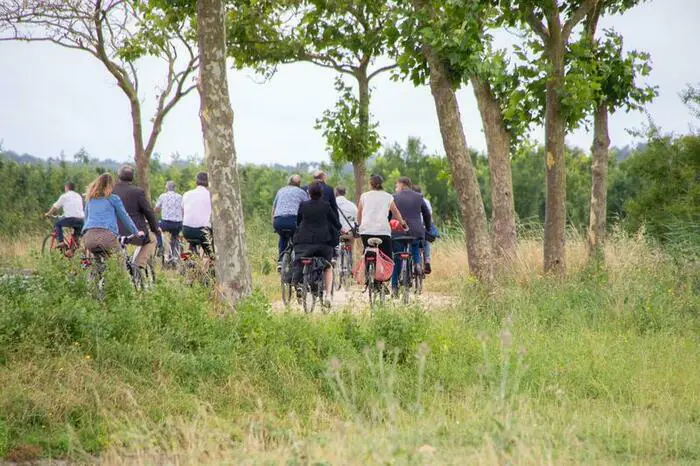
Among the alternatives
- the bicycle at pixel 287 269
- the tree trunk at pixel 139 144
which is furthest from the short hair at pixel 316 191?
the tree trunk at pixel 139 144

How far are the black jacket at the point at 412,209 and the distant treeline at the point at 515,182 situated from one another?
3377 millimetres

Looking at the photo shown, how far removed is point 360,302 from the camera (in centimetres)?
1415

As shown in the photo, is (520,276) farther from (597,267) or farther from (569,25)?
(569,25)

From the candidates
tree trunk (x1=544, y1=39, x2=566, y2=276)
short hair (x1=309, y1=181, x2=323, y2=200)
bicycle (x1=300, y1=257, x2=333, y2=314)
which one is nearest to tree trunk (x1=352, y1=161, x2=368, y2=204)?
tree trunk (x1=544, y1=39, x2=566, y2=276)

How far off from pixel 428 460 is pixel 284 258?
39.7 feet

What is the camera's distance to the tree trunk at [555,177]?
1806cm

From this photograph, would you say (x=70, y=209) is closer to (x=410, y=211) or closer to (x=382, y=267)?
(x=410, y=211)

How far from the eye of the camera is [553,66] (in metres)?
18.2

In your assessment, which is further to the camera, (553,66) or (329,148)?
(329,148)

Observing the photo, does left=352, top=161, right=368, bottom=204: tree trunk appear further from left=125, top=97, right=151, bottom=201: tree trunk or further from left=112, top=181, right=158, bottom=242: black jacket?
left=112, top=181, right=158, bottom=242: black jacket

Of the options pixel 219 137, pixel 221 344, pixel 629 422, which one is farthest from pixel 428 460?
pixel 219 137

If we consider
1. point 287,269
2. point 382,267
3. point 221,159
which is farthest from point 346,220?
point 221,159

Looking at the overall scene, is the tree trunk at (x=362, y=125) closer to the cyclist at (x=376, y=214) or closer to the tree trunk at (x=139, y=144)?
the tree trunk at (x=139, y=144)

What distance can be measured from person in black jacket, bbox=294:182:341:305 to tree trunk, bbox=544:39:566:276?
4175mm
